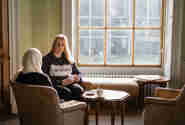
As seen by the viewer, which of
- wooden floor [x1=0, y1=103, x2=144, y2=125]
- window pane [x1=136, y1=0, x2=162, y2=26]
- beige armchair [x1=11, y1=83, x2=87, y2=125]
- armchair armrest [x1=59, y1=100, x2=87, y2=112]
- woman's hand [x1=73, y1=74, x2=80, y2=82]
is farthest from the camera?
window pane [x1=136, y1=0, x2=162, y2=26]

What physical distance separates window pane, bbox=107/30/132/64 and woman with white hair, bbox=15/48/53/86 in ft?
8.59

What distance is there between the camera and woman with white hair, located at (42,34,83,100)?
171 inches

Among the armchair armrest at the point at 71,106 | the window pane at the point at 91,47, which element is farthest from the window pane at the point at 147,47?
the armchair armrest at the point at 71,106

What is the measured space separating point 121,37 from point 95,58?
692 millimetres

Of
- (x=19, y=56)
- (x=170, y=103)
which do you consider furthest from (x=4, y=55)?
(x=170, y=103)

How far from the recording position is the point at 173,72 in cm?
529

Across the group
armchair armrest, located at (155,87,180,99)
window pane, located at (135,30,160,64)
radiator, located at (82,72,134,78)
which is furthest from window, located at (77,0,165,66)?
armchair armrest, located at (155,87,180,99)

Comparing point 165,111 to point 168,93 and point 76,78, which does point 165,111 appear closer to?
point 168,93

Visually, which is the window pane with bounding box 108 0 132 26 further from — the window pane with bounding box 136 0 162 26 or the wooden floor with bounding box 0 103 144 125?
the wooden floor with bounding box 0 103 144 125

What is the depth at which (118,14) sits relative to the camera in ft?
19.3

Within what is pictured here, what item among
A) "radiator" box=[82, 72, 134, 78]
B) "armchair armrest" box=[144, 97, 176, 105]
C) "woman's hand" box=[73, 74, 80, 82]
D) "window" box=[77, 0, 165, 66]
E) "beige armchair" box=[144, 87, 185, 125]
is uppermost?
"window" box=[77, 0, 165, 66]

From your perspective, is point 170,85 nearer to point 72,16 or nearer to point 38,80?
point 72,16

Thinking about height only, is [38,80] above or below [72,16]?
below

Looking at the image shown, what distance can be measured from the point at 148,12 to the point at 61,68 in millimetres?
2447
